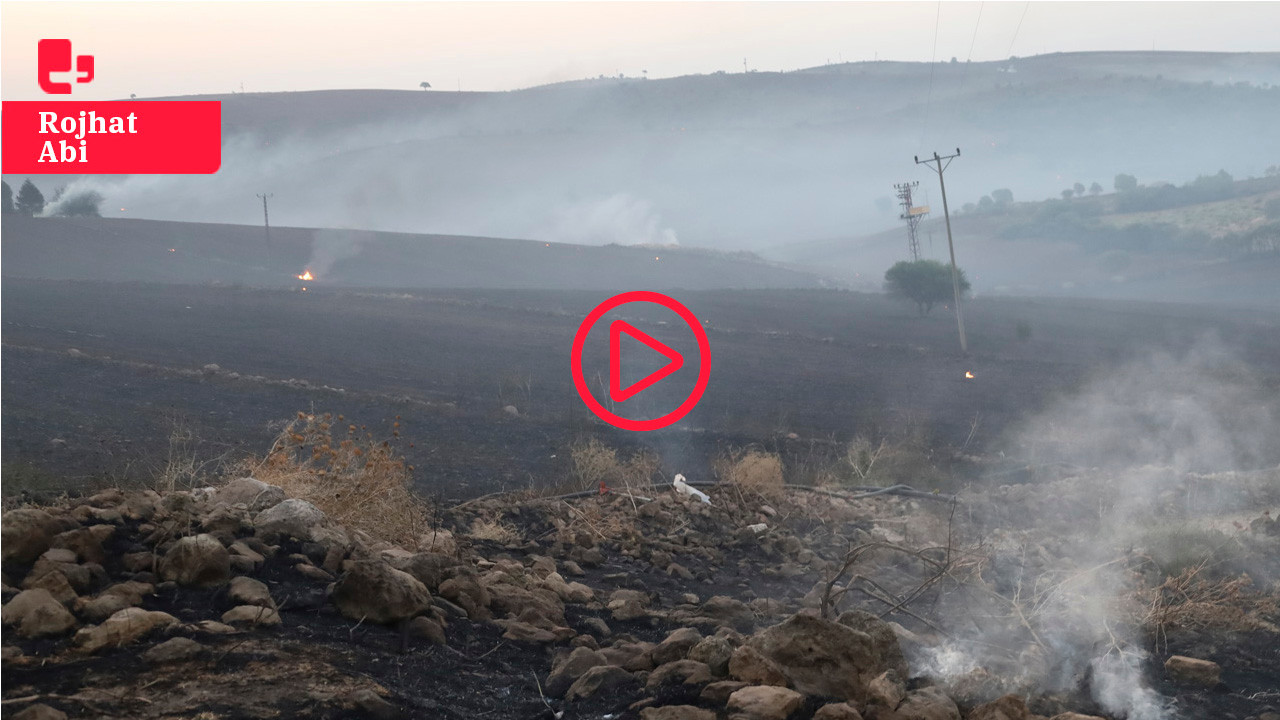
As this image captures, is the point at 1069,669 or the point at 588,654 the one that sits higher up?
the point at 588,654

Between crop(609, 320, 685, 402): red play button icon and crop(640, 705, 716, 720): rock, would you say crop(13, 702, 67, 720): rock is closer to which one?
crop(640, 705, 716, 720): rock

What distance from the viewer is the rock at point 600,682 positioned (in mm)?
5633

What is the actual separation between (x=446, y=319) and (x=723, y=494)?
37.8 metres

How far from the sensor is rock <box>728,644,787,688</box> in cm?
561

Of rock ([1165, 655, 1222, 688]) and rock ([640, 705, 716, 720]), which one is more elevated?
rock ([640, 705, 716, 720])

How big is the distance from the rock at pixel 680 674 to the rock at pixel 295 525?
8.24 feet

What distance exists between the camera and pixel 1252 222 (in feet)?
314

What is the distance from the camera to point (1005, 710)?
213 inches

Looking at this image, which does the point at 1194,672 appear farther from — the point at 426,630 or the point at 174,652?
the point at 174,652

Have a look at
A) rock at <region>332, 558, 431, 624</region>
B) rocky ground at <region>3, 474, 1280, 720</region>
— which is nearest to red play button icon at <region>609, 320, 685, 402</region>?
rocky ground at <region>3, 474, 1280, 720</region>

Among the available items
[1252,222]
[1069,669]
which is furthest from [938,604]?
[1252,222]

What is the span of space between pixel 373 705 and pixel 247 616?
1.17 metres

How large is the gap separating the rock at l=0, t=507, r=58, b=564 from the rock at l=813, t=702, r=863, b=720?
448 centimetres

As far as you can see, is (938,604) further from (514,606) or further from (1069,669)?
(514,606)
